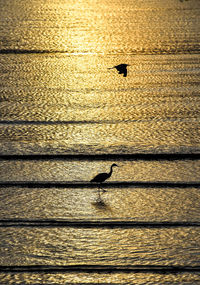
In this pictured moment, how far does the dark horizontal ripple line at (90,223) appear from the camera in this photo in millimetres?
3090

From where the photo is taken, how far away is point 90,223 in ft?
10.3

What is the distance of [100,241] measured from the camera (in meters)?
2.92

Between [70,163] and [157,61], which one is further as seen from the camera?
[157,61]

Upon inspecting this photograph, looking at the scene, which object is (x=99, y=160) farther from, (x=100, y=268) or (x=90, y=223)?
(x=100, y=268)

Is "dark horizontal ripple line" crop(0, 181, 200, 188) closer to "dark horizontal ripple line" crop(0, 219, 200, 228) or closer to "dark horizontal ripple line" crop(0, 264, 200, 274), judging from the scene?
"dark horizontal ripple line" crop(0, 219, 200, 228)

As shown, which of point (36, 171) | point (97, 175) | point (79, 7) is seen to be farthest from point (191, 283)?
point (79, 7)

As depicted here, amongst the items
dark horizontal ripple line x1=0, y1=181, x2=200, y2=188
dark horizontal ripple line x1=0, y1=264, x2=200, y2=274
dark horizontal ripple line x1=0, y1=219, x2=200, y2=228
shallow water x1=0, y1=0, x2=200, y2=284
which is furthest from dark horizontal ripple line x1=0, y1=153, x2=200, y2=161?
dark horizontal ripple line x1=0, y1=264, x2=200, y2=274

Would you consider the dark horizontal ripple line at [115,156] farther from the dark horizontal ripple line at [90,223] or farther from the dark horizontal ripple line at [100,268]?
the dark horizontal ripple line at [100,268]

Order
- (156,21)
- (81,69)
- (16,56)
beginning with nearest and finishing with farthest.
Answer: (81,69) → (16,56) → (156,21)

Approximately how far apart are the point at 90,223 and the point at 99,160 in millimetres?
1000

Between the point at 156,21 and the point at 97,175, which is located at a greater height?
the point at 156,21

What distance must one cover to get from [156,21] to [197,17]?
0.87m

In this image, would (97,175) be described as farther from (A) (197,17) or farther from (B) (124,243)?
(A) (197,17)

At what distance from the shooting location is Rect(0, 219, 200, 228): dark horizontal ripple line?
10.1 feet
